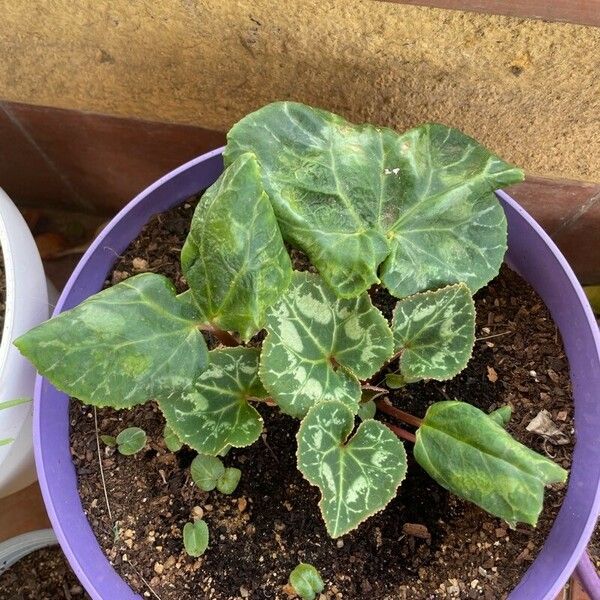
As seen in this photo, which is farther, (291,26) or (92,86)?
(92,86)

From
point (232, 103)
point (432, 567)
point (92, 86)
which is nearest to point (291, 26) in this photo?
point (232, 103)

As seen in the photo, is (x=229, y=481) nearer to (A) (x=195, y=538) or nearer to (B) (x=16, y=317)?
(A) (x=195, y=538)

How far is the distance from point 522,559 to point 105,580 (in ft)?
1.53

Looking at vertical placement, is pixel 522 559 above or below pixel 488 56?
below

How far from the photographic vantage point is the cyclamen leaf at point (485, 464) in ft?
2.08

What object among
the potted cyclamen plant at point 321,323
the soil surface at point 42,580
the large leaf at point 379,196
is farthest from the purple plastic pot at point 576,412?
the soil surface at point 42,580

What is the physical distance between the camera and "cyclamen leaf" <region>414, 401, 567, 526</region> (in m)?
0.63

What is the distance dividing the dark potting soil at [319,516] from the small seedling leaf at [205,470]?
3 cm

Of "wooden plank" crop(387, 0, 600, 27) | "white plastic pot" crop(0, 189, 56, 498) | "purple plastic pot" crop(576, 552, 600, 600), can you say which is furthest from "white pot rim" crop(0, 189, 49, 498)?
"purple plastic pot" crop(576, 552, 600, 600)

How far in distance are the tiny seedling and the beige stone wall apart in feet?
0.36

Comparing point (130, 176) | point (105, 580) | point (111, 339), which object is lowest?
point (105, 580)

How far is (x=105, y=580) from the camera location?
0.81m

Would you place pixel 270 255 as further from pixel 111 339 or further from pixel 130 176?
pixel 130 176

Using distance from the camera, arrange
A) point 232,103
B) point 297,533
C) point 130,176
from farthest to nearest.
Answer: point 130,176 < point 232,103 < point 297,533
